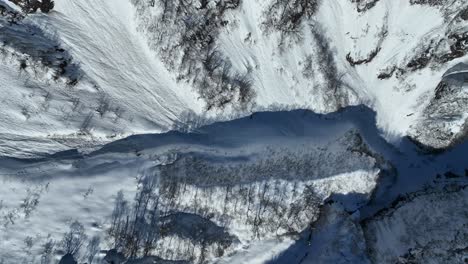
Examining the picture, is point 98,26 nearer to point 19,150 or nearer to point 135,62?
point 135,62

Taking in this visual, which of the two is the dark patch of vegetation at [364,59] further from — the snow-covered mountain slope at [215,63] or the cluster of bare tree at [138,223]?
the cluster of bare tree at [138,223]

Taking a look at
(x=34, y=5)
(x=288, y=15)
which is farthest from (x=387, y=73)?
(x=34, y=5)

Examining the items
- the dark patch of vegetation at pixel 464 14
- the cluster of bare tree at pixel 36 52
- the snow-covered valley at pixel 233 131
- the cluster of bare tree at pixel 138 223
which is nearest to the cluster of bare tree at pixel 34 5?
the snow-covered valley at pixel 233 131

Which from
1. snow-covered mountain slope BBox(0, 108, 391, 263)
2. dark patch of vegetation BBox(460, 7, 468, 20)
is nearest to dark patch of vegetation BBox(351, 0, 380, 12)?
dark patch of vegetation BBox(460, 7, 468, 20)

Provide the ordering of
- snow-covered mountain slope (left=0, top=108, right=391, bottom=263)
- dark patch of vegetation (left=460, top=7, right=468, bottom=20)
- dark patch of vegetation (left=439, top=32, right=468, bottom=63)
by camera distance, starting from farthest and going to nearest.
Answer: dark patch of vegetation (left=439, top=32, right=468, bottom=63) → dark patch of vegetation (left=460, top=7, right=468, bottom=20) → snow-covered mountain slope (left=0, top=108, right=391, bottom=263)

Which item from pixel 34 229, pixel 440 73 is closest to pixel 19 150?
pixel 34 229

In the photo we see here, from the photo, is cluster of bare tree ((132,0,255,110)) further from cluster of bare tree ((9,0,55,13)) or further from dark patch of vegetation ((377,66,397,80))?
dark patch of vegetation ((377,66,397,80))

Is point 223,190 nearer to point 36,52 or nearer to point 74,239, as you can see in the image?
point 74,239
